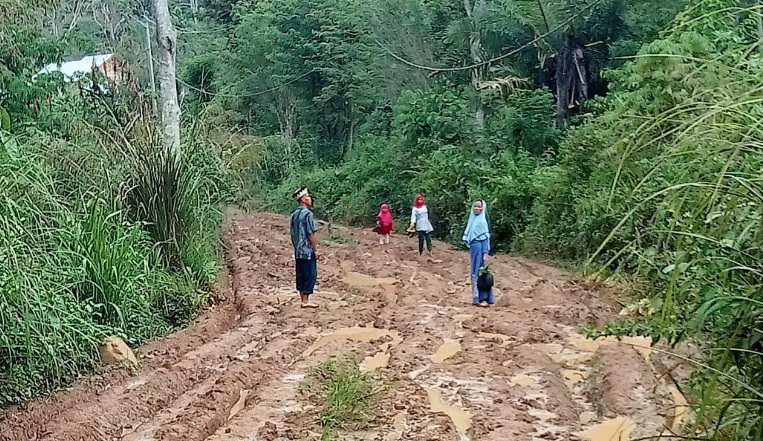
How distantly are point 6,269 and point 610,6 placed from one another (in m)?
15.1

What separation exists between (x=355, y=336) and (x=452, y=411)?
2.59 metres

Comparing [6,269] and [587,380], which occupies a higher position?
[6,269]

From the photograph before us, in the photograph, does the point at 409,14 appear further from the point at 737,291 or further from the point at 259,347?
the point at 737,291

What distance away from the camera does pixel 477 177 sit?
18.7 metres

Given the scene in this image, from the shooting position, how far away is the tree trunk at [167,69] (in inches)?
470

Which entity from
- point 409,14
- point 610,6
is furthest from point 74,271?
point 409,14

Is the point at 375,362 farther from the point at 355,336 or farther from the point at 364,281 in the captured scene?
the point at 364,281

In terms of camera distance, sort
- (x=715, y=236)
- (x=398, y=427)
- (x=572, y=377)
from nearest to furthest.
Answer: (x=715, y=236) → (x=398, y=427) → (x=572, y=377)

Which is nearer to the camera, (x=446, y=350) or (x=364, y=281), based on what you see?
(x=446, y=350)

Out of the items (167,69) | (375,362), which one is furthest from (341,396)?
(167,69)

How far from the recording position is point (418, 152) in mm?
21344

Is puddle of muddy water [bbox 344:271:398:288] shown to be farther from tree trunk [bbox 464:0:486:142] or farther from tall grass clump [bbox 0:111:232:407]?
tree trunk [bbox 464:0:486:142]

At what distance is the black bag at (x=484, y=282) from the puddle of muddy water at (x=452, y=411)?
136 inches

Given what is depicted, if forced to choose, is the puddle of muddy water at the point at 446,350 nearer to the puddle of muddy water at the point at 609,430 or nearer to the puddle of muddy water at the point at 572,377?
the puddle of muddy water at the point at 572,377
